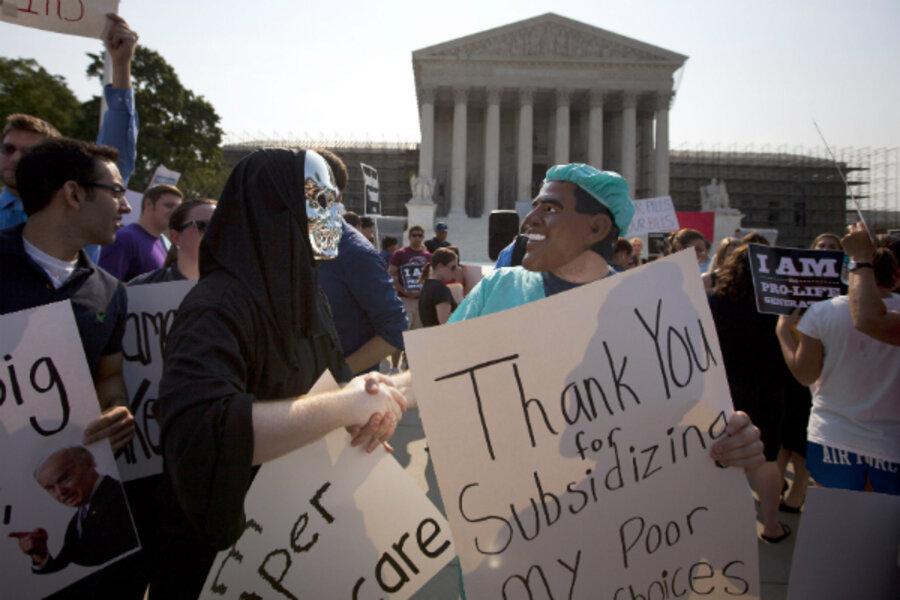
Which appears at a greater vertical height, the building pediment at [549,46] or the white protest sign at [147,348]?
the building pediment at [549,46]

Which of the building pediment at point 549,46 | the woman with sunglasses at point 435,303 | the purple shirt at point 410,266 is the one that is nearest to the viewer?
the woman with sunglasses at point 435,303

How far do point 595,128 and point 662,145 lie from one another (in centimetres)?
446

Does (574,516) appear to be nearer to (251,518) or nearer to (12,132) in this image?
(251,518)

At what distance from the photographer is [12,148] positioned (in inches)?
124

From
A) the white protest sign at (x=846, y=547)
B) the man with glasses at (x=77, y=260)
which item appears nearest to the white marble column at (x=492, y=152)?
the man with glasses at (x=77, y=260)

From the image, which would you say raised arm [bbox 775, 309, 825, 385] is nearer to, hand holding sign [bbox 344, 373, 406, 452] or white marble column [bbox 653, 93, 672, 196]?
hand holding sign [bbox 344, 373, 406, 452]

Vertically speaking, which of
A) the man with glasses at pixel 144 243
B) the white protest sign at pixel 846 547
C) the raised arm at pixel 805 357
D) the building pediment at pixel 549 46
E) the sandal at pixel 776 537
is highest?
the building pediment at pixel 549 46

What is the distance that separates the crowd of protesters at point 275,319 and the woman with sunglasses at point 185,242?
0.01m

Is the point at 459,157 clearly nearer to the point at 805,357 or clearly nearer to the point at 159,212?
the point at 159,212

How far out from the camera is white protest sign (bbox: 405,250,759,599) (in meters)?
1.36

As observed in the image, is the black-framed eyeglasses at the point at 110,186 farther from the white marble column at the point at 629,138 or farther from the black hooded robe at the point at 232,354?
the white marble column at the point at 629,138

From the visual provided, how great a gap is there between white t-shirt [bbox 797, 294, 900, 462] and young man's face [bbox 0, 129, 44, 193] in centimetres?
435

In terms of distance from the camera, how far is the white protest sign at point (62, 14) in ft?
9.27

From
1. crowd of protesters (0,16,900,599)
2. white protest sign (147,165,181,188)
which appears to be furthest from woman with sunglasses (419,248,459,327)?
white protest sign (147,165,181,188)
